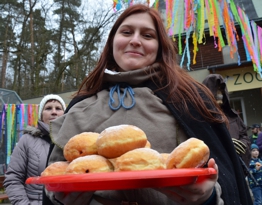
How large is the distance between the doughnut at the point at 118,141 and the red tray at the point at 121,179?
0.14 metres

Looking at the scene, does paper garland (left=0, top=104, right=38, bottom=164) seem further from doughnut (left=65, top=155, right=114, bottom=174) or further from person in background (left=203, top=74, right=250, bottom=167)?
doughnut (left=65, top=155, right=114, bottom=174)

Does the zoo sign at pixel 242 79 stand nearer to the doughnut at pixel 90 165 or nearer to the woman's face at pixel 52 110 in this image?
the woman's face at pixel 52 110

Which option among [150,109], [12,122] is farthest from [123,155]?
[12,122]

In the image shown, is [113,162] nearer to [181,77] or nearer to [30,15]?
[181,77]

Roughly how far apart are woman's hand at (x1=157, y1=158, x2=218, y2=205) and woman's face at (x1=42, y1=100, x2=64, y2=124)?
2.52 meters

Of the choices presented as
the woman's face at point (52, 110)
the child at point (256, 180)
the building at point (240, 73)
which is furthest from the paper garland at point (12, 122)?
the building at point (240, 73)

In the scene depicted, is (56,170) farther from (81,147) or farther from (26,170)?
(26,170)

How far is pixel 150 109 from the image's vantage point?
1.42 meters

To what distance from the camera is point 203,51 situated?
516 inches

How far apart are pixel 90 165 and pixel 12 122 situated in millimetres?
8020

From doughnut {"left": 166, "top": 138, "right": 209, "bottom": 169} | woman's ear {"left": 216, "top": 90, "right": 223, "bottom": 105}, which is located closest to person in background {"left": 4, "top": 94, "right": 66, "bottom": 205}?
woman's ear {"left": 216, "top": 90, "right": 223, "bottom": 105}

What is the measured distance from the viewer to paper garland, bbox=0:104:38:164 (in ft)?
26.8

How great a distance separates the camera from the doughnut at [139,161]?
87 centimetres

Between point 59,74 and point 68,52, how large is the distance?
111 inches
